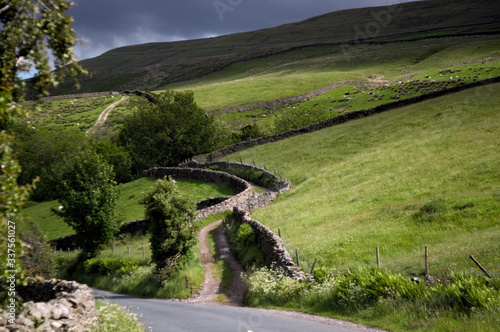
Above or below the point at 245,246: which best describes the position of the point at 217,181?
above

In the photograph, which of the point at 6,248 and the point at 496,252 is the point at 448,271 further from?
the point at 6,248

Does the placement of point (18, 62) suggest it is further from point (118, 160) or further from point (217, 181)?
point (118, 160)

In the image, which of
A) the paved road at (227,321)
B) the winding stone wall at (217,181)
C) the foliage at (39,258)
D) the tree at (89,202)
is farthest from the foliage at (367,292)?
the tree at (89,202)

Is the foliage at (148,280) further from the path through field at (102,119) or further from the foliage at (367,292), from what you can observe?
the path through field at (102,119)

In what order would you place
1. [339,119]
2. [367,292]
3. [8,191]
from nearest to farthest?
1. [8,191]
2. [367,292]
3. [339,119]

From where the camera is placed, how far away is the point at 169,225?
23984mm

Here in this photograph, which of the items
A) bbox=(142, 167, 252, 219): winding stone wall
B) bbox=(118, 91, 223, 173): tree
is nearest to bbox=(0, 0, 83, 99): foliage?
bbox=(142, 167, 252, 219): winding stone wall

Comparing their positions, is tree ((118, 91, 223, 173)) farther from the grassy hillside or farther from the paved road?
the paved road

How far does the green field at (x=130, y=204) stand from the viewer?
44531mm

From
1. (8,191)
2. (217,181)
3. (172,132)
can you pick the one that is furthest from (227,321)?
(172,132)

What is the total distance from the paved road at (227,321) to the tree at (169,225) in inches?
272

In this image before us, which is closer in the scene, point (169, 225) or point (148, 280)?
point (169, 225)

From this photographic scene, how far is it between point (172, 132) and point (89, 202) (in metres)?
41.5

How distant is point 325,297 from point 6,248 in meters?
11.3
